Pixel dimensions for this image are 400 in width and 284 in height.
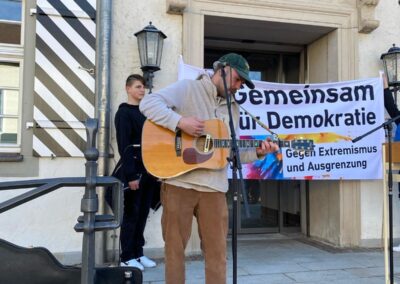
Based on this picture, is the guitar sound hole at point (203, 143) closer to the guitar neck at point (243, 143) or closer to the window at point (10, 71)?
the guitar neck at point (243, 143)

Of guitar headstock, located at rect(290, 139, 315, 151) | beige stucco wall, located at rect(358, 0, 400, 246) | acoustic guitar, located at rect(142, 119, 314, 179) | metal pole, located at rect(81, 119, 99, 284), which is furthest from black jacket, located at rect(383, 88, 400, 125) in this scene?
metal pole, located at rect(81, 119, 99, 284)

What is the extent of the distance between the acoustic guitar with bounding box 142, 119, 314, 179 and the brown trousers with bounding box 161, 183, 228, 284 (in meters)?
0.15

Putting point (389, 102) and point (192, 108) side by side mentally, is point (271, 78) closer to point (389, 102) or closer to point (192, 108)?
point (389, 102)

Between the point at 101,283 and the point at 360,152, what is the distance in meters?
4.12

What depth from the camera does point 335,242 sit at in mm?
5641

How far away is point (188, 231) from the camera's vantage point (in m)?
2.94

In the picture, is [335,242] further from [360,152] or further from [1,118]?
[1,118]

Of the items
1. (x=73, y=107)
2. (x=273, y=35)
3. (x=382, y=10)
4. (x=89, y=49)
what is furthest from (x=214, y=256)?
(x=382, y=10)

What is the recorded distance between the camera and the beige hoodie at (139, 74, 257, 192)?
2855mm

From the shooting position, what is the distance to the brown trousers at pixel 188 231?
9.41 ft

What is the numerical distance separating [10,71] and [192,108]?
2710 millimetres

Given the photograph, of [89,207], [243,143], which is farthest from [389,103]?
[89,207]

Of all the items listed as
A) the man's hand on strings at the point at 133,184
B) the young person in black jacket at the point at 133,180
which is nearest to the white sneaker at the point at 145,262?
the young person in black jacket at the point at 133,180

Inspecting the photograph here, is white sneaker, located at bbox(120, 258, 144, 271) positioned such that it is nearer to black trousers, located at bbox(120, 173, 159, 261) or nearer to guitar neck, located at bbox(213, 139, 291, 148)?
black trousers, located at bbox(120, 173, 159, 261)
